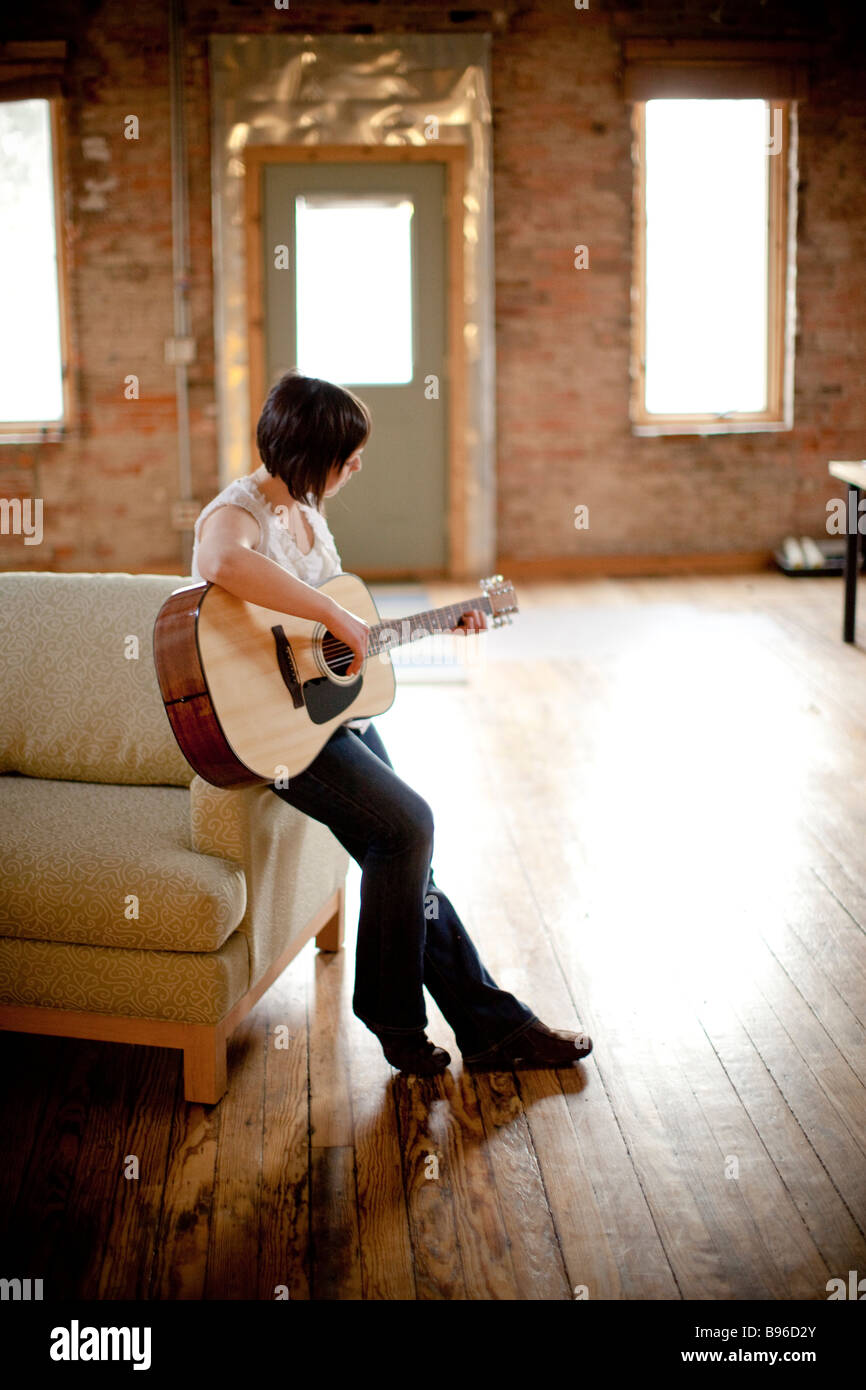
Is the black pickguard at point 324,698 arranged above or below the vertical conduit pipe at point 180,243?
below

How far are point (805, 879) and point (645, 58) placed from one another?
540cm

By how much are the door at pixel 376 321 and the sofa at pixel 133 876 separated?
15.1ft

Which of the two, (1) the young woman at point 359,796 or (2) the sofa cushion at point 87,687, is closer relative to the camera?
(1) the young woman at point 359,796

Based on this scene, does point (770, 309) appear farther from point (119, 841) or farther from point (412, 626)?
point (119, 841)

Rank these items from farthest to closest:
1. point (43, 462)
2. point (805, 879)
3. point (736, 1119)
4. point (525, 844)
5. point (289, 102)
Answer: point (43, 462) → point (289, 102) → point (525, 844) → point (805, 879) → point (736, 1119)

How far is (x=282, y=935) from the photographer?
286 cm

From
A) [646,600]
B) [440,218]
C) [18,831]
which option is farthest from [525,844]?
[440,218]

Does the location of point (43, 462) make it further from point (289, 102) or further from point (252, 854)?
point (252, 854)

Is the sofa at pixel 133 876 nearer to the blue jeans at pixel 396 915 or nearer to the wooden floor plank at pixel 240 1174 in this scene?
the wooden floor plank at pixel 240 1174

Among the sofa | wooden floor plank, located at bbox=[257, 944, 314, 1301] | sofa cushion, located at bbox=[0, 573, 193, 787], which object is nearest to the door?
sofa cushion, located at bbox=[0, 573, 193, 787]

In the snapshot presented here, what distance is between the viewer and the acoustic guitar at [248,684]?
96.1 inches

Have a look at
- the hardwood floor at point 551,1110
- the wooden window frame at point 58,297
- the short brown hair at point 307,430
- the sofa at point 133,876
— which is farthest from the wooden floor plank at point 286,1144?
the wooden window frame at point 58,297

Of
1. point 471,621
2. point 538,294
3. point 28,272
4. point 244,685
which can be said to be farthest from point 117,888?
point 28,272

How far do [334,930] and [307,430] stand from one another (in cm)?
127
